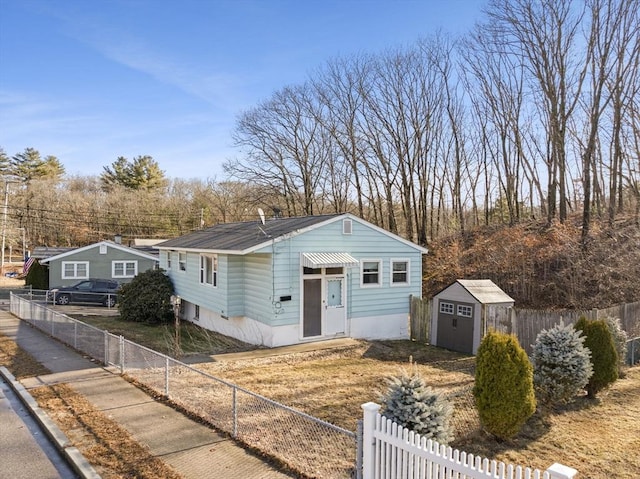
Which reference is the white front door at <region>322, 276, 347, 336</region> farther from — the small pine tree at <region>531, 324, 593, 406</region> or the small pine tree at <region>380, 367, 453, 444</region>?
the small pine tree at <region>380, 367, 453, 444</region>

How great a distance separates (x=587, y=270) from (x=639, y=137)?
992cm

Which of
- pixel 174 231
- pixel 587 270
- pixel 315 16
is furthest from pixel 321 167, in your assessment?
pixel 174 231

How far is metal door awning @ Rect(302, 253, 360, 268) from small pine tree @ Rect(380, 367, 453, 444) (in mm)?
8358

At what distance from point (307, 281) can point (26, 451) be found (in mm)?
9080

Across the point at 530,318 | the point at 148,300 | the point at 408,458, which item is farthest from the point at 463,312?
the point at 148,300

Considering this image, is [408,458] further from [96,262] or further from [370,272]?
[96,262]

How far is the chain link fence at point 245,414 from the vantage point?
6097mm

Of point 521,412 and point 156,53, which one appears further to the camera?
Result: point 156,53

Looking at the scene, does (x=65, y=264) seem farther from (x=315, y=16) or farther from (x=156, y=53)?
(x=315, y=16)

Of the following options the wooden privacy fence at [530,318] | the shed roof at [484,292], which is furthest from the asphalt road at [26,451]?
the shed roof at [484,292]

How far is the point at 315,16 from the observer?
17891 mm

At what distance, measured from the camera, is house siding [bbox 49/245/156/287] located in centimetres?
3014

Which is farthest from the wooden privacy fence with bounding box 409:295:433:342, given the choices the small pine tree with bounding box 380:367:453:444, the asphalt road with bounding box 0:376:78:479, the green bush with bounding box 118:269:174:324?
the asphalt road with bounding box 0:376:78:479

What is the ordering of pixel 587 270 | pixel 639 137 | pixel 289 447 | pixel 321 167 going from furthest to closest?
pixel 321 167 < pixel 639 137 < pixel 587 270 < pixel 289 447
